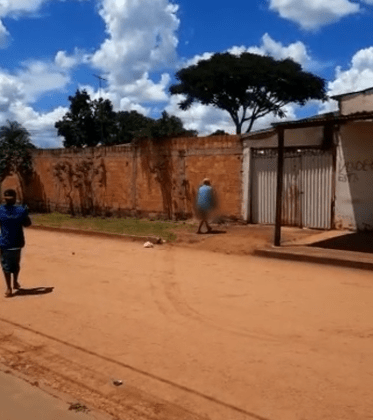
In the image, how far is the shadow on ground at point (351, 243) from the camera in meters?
11.8

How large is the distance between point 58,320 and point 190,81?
94.7 ft

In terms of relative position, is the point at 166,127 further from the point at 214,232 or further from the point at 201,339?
the point at 201,339

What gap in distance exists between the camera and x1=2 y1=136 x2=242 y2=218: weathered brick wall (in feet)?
55.6

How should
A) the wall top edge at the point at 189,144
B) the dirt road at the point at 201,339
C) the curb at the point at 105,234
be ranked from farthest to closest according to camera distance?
the wall top edge at the point at 189,144 → the curb at the point at 105,234 → the dirt road at the point at 201,339

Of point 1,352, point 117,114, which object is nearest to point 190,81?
point 117,114

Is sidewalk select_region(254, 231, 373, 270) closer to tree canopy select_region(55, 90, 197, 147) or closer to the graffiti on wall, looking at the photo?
the graffiti on wall

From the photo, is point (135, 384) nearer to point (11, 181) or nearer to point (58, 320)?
point (58, 320)

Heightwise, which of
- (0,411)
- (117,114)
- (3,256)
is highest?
(117,114)

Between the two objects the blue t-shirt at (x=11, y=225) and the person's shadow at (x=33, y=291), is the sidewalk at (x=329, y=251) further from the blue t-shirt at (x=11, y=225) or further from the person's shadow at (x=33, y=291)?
the blue t-shirt at (x=11, y=225)

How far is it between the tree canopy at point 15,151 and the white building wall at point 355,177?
647 inches

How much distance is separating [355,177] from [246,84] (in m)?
20.4

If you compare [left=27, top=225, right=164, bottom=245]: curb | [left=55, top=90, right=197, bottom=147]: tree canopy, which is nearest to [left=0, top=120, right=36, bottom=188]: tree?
[left=27, top=225, right=164, bottom=245]: curb

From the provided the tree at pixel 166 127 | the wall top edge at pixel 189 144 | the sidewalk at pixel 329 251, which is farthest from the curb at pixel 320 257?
the tree at pixel 166 127

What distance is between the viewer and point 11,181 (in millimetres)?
28297
